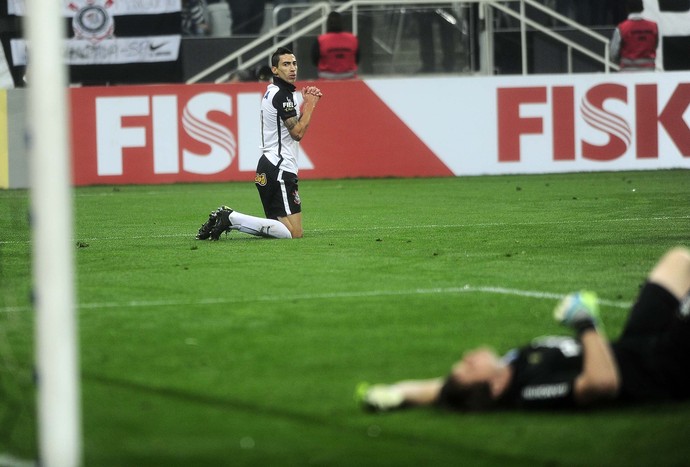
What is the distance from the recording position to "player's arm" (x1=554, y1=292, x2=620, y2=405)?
5496 millimetres

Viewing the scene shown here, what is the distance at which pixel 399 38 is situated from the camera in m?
27.1

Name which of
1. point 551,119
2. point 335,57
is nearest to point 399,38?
point 335,57

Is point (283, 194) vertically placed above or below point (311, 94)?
below

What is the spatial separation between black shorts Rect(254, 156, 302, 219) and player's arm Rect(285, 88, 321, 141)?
0.39m

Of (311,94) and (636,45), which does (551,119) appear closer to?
(636,45)

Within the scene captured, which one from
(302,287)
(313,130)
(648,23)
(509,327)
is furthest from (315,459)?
(648,23)

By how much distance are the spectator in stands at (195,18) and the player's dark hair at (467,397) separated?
2216 centimetres

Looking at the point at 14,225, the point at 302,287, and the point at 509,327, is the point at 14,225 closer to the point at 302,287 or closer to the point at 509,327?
the point at 302,287

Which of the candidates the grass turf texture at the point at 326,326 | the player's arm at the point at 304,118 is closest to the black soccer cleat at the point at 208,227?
the grass turf texture at the point at 326,326

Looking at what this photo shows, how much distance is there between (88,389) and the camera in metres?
6.23

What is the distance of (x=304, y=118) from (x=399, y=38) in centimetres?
1402

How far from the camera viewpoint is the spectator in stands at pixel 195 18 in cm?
2716

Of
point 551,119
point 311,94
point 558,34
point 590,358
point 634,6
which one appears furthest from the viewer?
point 558,34

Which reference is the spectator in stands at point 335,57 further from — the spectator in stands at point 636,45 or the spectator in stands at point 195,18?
the spectator in stands at point 636,45
